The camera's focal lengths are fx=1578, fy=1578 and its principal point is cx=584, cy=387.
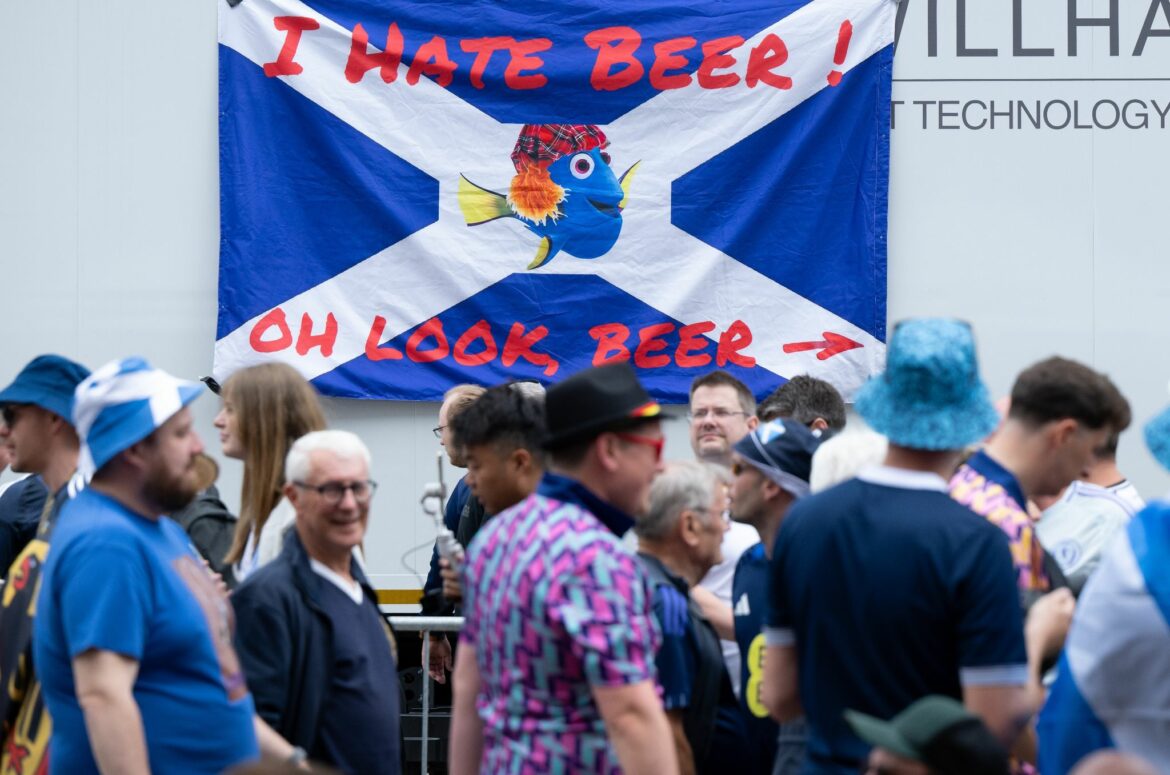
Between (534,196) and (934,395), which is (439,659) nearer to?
(534,196)

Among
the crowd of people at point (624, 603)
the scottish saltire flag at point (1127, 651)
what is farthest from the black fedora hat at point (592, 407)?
the scottish saltire flag at point (1127, 651)

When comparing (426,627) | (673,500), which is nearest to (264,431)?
(673,500)

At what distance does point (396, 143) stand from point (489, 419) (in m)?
3.05

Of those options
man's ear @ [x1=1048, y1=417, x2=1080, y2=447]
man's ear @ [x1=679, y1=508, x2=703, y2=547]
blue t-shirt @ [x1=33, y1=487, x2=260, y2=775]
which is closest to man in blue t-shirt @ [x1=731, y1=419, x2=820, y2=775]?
man's ear @ [x1=679, y1=508, x2=703, y2=547]

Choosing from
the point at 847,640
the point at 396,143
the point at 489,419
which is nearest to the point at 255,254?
the point at 396,143

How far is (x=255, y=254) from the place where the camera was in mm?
6332

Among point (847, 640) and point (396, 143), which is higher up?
point (396, 143)

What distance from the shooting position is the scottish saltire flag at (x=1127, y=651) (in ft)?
8.34

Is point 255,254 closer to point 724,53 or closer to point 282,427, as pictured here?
point 724,53

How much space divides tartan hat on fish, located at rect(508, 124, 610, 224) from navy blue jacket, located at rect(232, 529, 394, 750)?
331 centimetres

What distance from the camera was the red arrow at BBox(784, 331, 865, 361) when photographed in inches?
250

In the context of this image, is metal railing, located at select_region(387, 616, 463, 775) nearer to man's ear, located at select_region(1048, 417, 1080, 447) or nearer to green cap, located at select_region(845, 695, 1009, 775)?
man's ear, located at select_region(1048, 417, 1080, 447)

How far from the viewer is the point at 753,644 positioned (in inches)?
147

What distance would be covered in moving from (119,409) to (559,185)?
359cm
